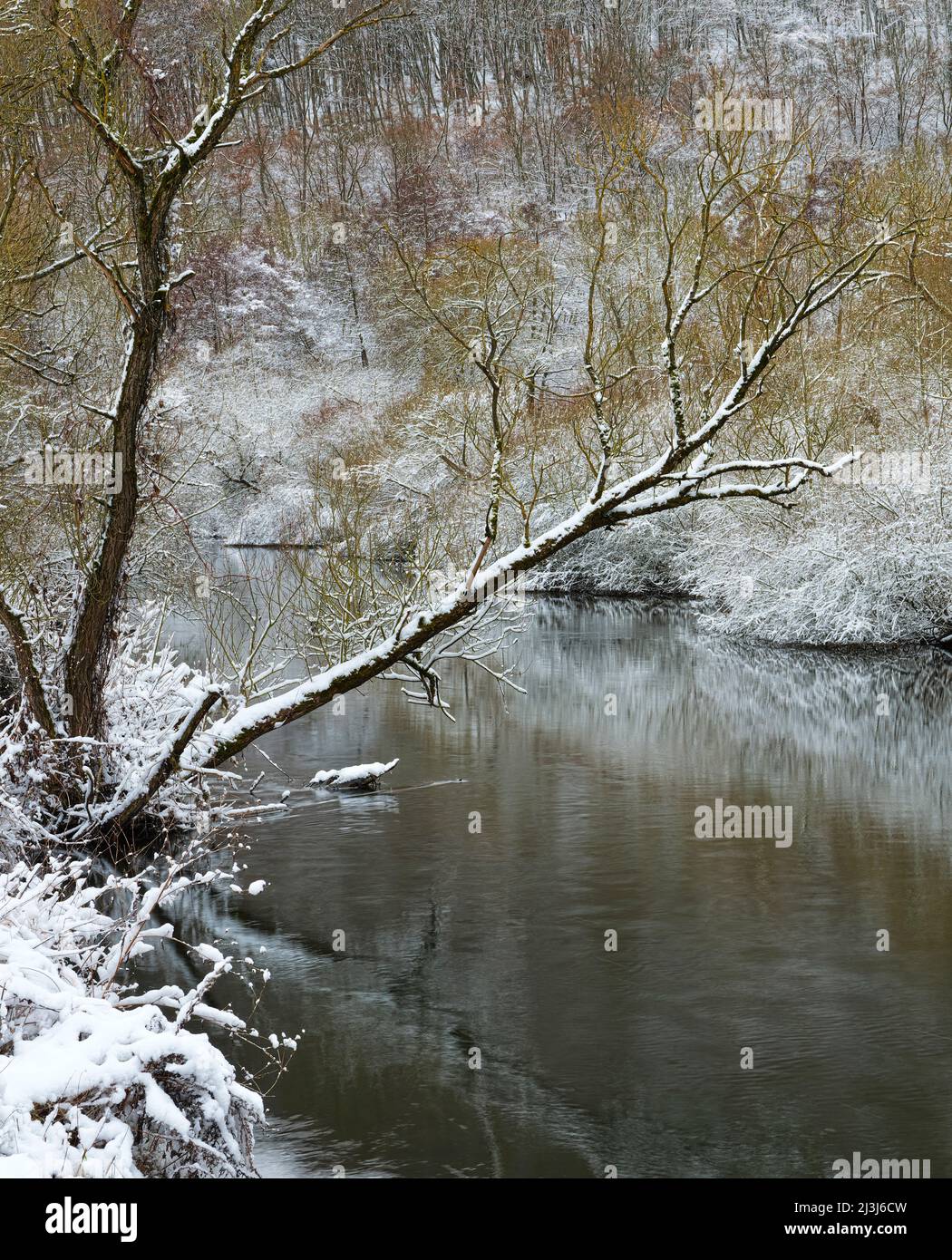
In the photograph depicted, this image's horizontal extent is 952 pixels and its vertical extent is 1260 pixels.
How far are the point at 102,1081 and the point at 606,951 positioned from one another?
5.27 m

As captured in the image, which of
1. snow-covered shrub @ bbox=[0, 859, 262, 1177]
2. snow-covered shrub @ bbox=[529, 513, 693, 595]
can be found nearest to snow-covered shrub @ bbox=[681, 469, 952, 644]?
snow-covered shrub @ bbox=[529, 513, 693, 595]

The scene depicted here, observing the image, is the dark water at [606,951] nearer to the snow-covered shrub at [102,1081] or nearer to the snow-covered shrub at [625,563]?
the snow-covered shrub at [102,1081]

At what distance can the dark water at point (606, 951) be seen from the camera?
277 inches

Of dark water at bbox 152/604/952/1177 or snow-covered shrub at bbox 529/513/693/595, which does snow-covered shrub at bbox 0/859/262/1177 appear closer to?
dark water at bbox 152/604/952/1177

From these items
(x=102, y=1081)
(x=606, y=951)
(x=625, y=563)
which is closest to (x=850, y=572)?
(x=625, y=563)

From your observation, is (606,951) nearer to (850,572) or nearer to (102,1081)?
(102,1081)

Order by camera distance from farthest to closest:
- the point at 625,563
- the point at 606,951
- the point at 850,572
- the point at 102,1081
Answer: the point at 625,563
the point at 850,572
the point at 606,951
the point at 102,1081

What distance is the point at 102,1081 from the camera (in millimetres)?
4883

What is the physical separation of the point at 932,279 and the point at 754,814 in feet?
54.0

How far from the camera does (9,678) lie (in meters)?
14.8

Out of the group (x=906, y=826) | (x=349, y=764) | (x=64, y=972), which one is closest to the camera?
(x=64, y=972)

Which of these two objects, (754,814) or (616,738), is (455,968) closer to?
(754,814)

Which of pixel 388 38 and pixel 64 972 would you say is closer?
pixel 64 972

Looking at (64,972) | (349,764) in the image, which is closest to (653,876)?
(349,764)
